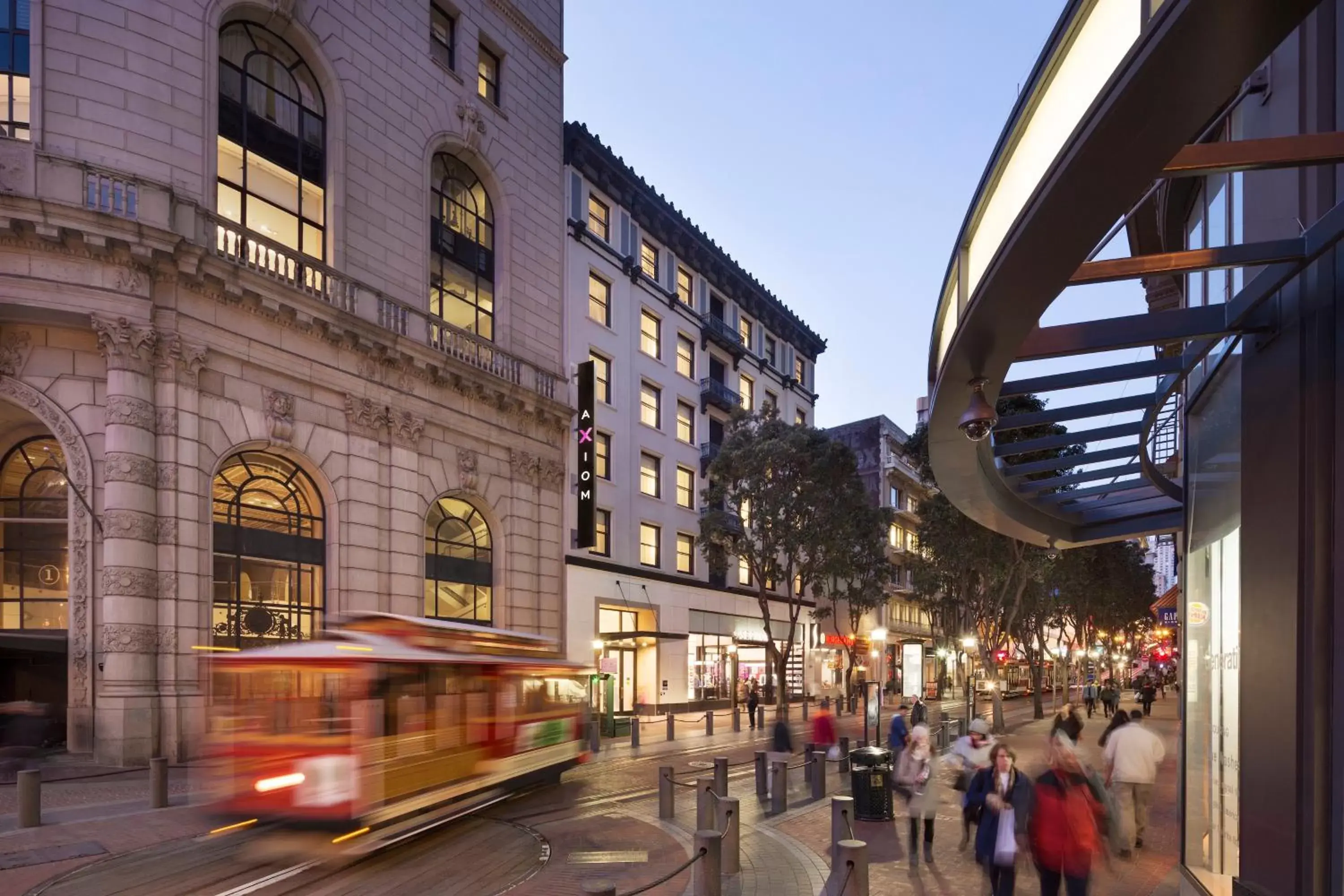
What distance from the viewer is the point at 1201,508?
31.2 feet

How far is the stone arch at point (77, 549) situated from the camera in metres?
20.6

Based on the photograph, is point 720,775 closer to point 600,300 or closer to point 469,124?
point 469,124

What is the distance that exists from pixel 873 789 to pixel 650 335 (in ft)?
106

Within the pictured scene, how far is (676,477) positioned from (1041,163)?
41.3 m

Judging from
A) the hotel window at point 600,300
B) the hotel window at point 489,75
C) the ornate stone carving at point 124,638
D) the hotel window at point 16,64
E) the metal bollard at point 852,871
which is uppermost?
the hotel window at point 489,75

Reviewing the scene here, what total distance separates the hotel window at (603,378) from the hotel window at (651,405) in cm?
251

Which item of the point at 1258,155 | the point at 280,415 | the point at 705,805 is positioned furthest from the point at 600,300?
the point at 1258,155

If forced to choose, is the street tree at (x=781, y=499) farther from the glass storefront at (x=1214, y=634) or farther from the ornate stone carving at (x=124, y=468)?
the glass storefront at (x=1214, y=634)

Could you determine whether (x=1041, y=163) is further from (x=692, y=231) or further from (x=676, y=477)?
(x=692, y=231)

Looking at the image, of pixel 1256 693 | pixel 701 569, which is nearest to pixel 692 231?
pixel 701 569

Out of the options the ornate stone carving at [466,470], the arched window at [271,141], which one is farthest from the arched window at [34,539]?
the ornate stone carving at [466,470]

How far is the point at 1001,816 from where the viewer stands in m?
8.80

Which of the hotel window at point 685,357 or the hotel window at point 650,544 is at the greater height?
the hotel window at point 685,357

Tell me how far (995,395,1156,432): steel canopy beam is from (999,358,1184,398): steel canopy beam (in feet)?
0.80
